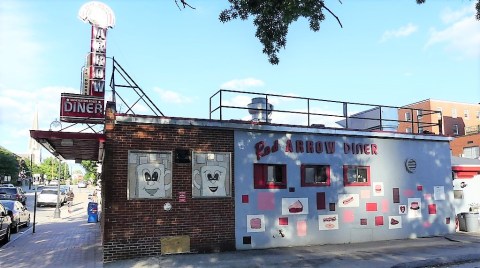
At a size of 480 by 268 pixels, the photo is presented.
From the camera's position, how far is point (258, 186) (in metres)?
12.9

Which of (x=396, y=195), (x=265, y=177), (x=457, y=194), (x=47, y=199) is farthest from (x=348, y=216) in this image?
(x=47, y=199)

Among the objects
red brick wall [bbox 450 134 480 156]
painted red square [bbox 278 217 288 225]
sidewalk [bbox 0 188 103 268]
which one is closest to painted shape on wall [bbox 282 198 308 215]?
painted red square [bbox 278 217 288 225]

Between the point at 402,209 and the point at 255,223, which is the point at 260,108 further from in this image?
the point at 402,209

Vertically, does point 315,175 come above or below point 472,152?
below

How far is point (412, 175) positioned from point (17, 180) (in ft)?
304

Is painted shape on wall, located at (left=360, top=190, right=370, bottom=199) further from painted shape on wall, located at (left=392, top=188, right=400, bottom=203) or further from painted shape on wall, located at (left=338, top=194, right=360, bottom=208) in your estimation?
painted shape on wall, located at (left=392, top=188, right=400, bottom=203)

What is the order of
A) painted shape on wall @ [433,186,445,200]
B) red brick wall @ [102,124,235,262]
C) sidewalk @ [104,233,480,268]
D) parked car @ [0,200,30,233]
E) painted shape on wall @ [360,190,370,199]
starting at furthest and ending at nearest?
parked car @ [0,200,30,233]
painted shape on wall @ [433,186,445,200]
painted shape on wall @ [360,190,370,199]
red brick wall @ [102,124,235,262]
sidewalk @ [104,233,480,268]

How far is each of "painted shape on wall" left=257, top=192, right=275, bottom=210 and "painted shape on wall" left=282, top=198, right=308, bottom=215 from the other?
391mm

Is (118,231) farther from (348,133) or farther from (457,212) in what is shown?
(457,212)

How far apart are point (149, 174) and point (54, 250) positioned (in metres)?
4.44

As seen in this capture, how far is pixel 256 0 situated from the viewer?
29.0 feet

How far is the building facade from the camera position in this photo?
11289 mm

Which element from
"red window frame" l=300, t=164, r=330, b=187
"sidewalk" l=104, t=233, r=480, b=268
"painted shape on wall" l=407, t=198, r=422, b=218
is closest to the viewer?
"sidewalk" l=104, t=233, r=480, b=268

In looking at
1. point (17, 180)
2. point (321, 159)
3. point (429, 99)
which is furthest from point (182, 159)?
point (17, 180)
